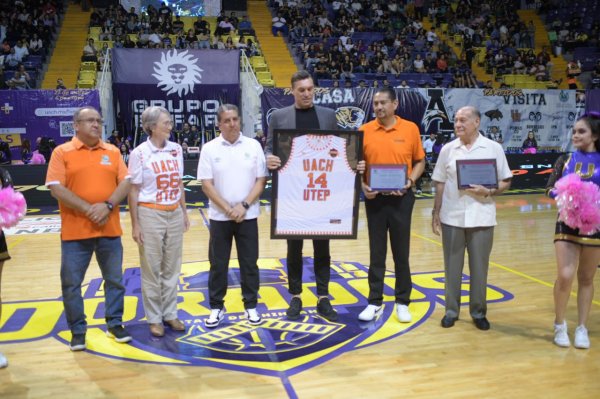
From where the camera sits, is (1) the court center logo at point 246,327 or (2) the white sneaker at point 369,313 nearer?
(1) the court center logo at point 246,327

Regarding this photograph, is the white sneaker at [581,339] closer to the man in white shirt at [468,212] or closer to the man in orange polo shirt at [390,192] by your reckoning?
the man in white shirt at [468,212]

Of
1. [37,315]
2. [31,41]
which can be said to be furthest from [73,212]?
[31,41]

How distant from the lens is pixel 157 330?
4.14 metres

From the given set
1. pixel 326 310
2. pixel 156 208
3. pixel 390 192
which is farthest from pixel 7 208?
pixel 390 192

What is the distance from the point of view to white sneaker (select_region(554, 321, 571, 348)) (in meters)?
3.93

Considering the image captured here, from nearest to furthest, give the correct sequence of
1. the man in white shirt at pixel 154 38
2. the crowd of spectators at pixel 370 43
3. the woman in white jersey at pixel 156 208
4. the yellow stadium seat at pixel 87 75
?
1. the woman in white jersey at pixel 156 208
2. the yellow stadium seat at pixel 87 75
3. the man in white shirt at pixel 154 38
4. the crowd of spectators at pixel 370 43

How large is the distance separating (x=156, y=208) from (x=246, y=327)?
3.88ft

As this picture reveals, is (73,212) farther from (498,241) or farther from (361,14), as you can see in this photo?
(361,14)

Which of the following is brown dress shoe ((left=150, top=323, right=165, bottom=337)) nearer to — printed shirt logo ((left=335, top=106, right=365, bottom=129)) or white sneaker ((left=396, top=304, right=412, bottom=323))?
white sneaker ((left=396, top=304, right=412, bottom=323))

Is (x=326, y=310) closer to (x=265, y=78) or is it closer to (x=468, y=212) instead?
(x=468, y=212)

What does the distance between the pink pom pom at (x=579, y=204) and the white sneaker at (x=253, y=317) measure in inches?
94.4

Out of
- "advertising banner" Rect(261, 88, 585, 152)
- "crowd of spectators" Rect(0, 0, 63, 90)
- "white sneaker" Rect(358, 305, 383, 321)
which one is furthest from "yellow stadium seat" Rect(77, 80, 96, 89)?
"white sneaker" Rect(358, 305, 383, 321)

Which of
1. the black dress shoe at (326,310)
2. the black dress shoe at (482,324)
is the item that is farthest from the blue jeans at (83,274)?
the black dress shoe at (482,324)

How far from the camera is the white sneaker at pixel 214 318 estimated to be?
431 cm
